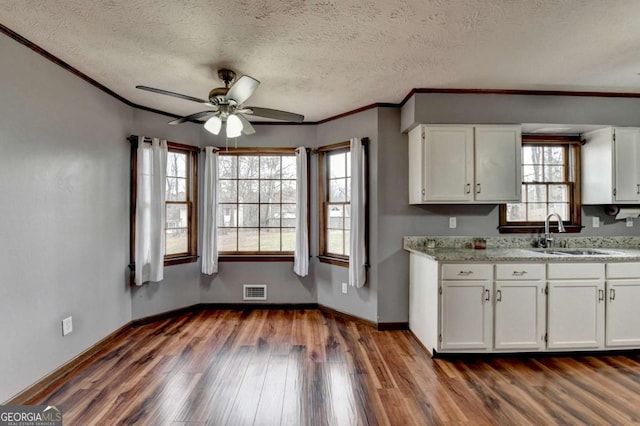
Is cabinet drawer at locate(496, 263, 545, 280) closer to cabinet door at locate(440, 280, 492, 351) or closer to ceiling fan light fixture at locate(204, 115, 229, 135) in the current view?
cabinet door at locate(440, 280, 492, 351)

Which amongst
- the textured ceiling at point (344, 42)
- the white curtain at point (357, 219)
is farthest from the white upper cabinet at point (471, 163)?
the white curtain at point (357, 219)

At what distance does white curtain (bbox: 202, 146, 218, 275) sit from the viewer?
4016 mm

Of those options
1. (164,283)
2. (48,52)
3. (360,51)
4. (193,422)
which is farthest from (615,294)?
(48,52)

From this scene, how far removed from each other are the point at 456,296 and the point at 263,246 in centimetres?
252

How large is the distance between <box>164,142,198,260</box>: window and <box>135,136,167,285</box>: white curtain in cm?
23

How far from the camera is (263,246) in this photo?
427 cm

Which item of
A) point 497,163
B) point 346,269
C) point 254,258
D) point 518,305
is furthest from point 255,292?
point 497,163

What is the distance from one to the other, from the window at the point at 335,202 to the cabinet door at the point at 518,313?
1687mm

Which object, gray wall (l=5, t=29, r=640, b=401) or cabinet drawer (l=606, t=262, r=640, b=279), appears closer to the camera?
gray wall (l=5, t=29, r=640, b=401)

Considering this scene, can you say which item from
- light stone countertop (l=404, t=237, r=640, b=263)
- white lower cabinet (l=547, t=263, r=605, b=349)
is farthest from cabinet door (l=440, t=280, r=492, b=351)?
white lower cabinet (l=547, t=263, r=605, b=349)

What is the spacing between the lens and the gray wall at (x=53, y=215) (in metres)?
2.12

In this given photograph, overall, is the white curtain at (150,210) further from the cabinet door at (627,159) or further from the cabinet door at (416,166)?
the cabinet door at (627,159)

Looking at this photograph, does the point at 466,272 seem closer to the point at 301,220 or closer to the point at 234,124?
the point at 301,220

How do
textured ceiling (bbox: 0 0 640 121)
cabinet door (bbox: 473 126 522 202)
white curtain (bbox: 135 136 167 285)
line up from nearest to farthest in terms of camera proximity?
textured ceiling (bbox: 0 0 640 121) → cabinet door (bbox: 473 126 522 202) → white curtain (bbox: 135 136 167 285)
